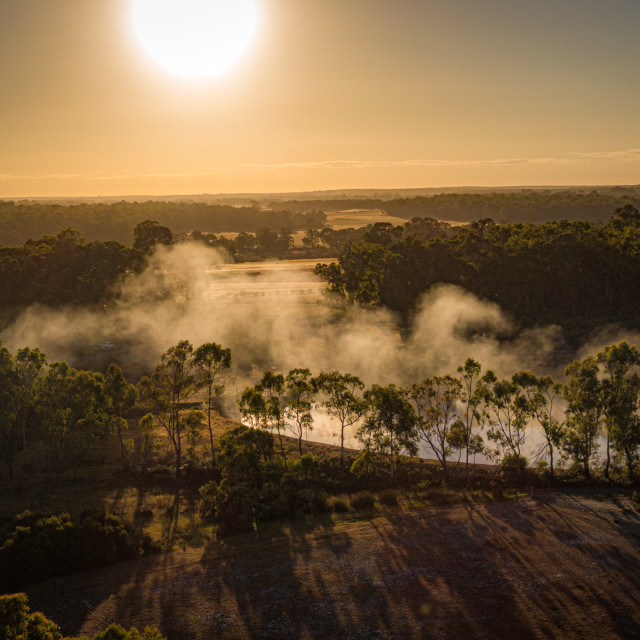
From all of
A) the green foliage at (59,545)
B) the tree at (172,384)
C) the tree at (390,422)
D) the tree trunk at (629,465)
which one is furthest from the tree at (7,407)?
the tree trunk at (629,465)

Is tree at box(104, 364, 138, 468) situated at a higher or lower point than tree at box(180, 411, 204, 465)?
higher

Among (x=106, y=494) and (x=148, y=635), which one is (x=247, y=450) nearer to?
(x=106, y=494)

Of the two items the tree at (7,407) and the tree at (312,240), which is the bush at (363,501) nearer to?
the tree at (7,407)

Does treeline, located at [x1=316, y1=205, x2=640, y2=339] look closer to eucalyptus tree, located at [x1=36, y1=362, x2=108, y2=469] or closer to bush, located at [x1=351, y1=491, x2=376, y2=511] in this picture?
bush, located at [x1=351, y1=491, x2=376, y2=511]

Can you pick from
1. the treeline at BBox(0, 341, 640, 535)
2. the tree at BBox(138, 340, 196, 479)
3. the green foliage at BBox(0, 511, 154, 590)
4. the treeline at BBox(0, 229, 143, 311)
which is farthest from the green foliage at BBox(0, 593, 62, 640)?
the treeline at BBox(0, 229, 143, 311)

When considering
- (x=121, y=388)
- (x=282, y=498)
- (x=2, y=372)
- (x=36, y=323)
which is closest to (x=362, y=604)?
(x=282, y=498)
